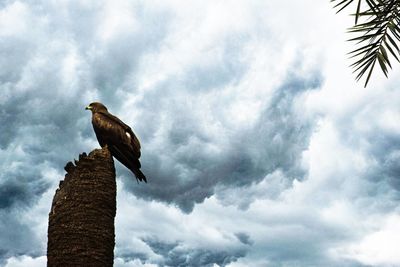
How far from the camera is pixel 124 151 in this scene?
1044 cm

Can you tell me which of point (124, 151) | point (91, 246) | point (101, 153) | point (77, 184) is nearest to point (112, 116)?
point (124, 151)

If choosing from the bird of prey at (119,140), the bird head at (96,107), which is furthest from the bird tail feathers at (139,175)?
the bird head at (96,107)

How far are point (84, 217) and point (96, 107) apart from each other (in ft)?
13.8

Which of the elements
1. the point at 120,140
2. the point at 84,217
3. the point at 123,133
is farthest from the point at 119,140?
the point at 84,217

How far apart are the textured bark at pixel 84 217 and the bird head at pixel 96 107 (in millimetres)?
3054

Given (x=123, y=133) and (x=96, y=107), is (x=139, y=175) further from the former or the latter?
(x=96, y=107)

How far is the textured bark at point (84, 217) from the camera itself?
25.1 ft

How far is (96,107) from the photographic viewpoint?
11.6 meters

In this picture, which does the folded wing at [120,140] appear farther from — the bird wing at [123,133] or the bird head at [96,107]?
the bird head at [96,107]

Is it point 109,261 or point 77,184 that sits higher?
point 77,184

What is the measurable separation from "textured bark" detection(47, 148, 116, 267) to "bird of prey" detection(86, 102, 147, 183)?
1.82 meters

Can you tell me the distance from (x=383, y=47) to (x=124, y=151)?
207 inches

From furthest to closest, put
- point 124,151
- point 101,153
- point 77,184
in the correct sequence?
1. point 124,151
2. point 101,153
3. point 77,184

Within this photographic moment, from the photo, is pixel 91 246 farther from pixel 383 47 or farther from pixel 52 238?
pixel 383 47
